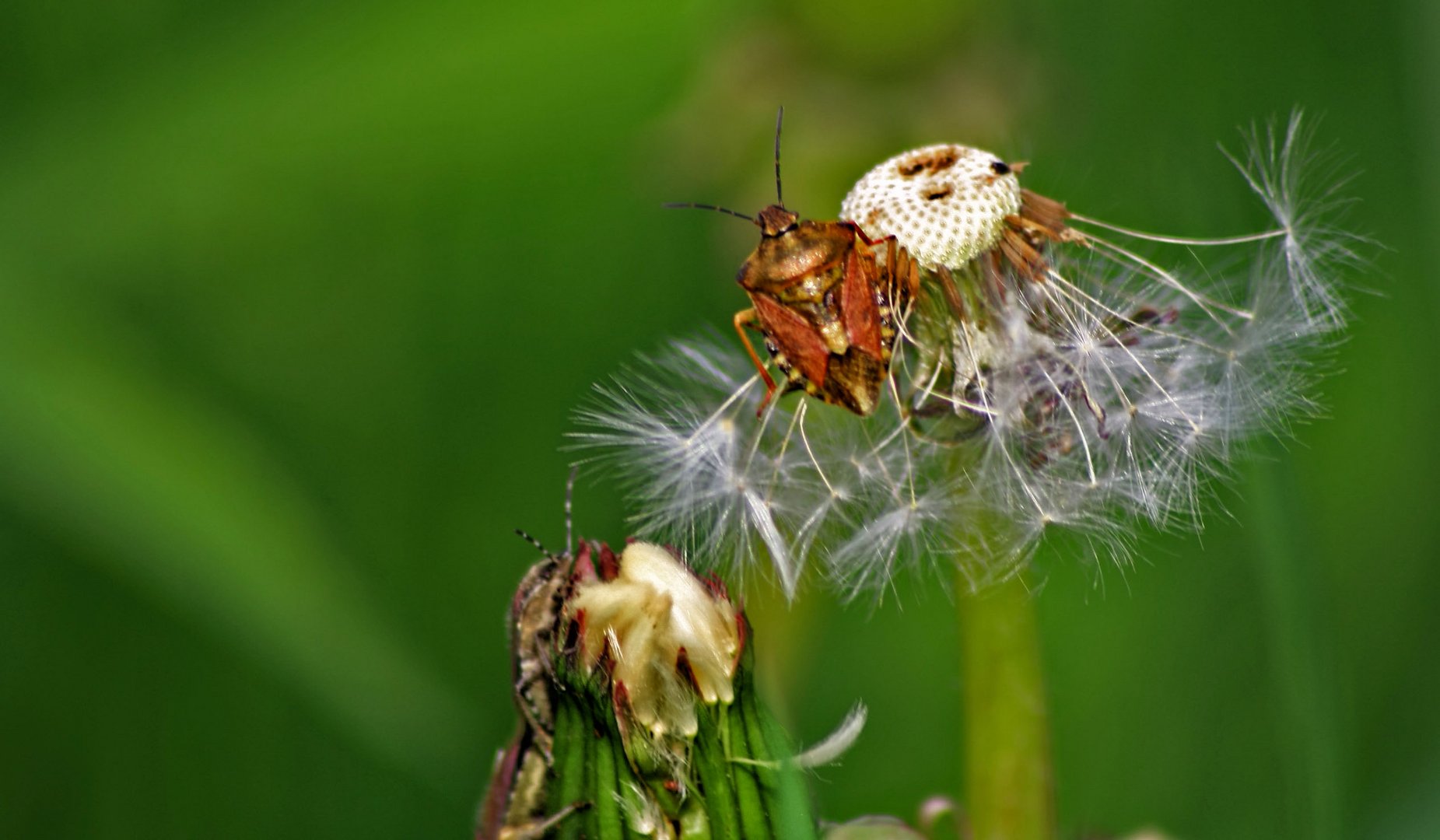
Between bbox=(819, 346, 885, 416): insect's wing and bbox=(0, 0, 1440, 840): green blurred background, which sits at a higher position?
bbox=(0, 0, 1440, 840): green blurred background

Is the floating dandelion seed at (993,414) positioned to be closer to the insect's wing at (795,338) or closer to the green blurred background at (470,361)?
the insect's wing at (795,338)

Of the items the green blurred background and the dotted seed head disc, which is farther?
the green blurred background

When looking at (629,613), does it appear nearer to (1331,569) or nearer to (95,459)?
(95,459)

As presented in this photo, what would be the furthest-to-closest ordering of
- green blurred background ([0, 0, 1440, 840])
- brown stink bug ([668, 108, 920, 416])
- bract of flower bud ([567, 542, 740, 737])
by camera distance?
green blurred background ([0, 0, 1440, 840]) < brown stink bug ([668, 108, 920, 416]) < bract of flower bud ([567, 542, 740, 737])

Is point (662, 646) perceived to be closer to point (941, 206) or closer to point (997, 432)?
point (997, 432)

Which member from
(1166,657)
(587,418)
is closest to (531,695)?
(587,418)

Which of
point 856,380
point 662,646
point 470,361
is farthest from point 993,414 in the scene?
point 470,361

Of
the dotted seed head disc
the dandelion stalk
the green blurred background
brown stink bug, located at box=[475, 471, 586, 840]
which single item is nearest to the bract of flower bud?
brown stink bug, located at box=[475, 471, 586, 840]

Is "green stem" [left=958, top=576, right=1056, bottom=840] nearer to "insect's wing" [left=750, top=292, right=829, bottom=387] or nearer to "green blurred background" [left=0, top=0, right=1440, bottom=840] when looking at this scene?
"insect's wing" [left=750, top=292, right=829, bottom=387]
